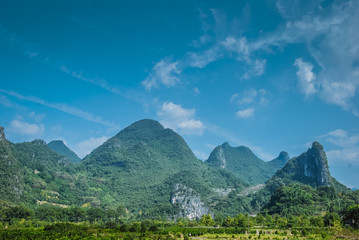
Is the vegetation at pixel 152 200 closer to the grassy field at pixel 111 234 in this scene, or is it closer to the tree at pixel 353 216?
the tree at pixel 353 216

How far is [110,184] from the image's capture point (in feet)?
534

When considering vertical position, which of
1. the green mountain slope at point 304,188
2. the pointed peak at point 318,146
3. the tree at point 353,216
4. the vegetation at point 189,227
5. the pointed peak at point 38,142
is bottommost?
the vegetation at point 189,227

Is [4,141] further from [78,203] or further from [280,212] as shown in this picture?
[280,212]

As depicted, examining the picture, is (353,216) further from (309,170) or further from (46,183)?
(46,183)

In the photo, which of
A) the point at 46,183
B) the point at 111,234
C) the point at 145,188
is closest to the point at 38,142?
the point at 46,183

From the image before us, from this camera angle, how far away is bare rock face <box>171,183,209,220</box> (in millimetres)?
134375

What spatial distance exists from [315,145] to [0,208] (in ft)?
484

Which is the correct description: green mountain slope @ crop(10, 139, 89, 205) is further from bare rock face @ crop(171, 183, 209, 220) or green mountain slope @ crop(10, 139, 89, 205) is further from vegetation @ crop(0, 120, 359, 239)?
bare rock face @ crop(171, 183, 209, 220)

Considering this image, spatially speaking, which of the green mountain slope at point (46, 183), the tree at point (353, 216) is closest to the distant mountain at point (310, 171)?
the tree at point (353, 216)

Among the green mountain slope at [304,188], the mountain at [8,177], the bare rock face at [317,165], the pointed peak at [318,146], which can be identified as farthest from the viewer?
the pointed peak at [318,146]

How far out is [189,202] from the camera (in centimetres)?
13675

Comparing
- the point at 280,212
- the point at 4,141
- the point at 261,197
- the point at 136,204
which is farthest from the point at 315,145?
the point at 4,141

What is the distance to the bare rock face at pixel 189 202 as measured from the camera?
13438cm

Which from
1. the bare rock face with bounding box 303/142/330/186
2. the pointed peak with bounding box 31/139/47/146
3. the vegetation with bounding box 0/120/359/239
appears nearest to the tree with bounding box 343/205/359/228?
the vegetation with bounding box 0/120/359/239
